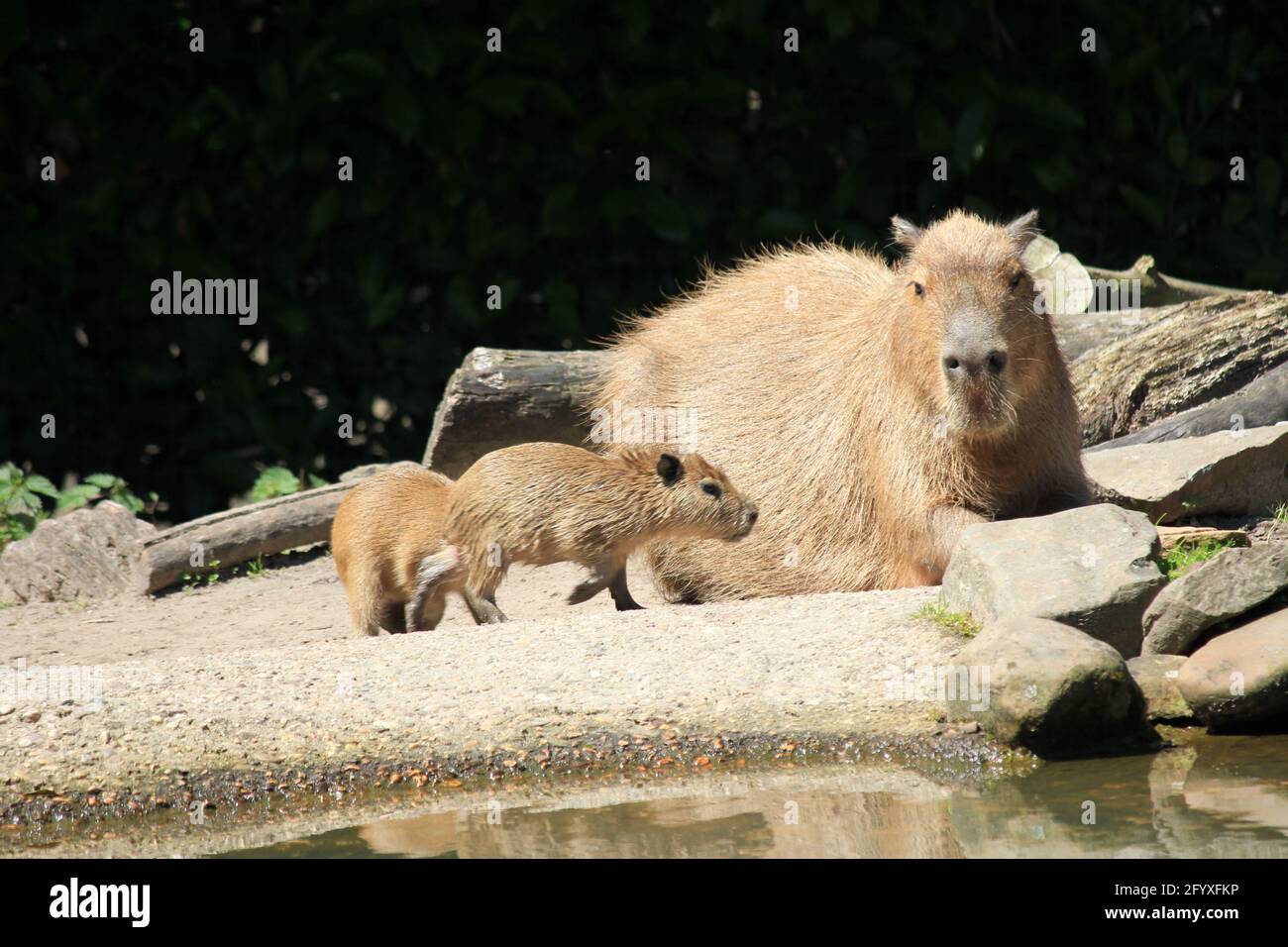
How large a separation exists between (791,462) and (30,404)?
4.00m

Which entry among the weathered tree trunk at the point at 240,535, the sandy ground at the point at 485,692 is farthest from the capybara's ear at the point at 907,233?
the weathered tree trunk at the point at 240,535

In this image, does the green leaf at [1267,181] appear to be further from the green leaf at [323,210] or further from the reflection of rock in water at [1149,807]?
the reflection of rock in water at [1149,807]

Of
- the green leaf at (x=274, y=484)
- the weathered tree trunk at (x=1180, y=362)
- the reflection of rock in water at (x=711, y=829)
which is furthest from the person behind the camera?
the green leaf at (x=274, y=484)

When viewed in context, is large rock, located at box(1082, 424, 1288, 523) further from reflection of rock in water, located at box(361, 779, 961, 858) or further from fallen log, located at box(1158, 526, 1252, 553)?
reflection of rock in water, located at box(361, 779, 961, 858)

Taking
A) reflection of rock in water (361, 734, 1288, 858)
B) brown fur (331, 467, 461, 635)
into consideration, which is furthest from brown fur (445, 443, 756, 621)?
reflection of rock in water (361, 734, 1288, 858)

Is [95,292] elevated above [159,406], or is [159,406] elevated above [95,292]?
[95,292]

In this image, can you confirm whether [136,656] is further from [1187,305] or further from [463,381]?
[1187,305]

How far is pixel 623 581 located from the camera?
5320 millimetres

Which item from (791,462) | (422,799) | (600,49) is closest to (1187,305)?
(791,462)

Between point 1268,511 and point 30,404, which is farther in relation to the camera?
point 30,404

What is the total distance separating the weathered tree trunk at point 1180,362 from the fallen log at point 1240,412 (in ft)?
0.48

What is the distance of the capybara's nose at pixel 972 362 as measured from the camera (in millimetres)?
4406

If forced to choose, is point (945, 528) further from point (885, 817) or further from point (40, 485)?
point (40, 485)

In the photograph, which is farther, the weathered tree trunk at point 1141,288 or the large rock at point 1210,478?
the weathered tree trunk at point 1141,288
